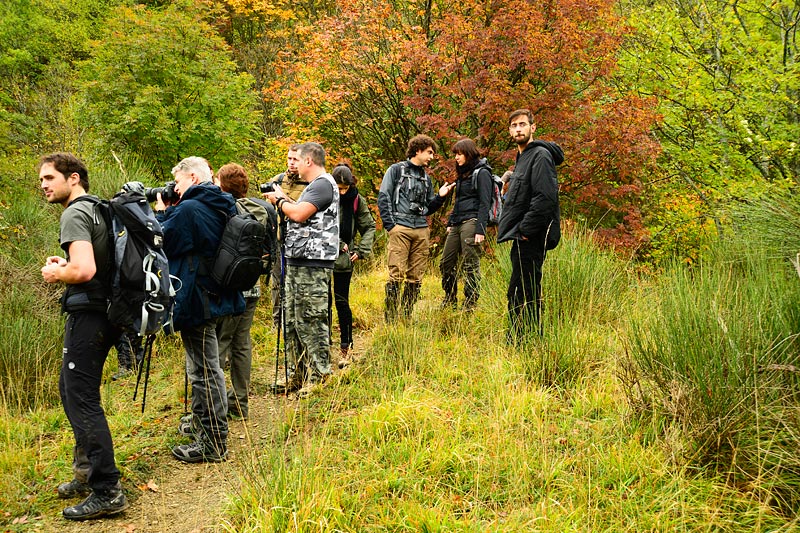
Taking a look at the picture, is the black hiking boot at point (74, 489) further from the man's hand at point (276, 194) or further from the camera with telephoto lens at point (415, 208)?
the camera with telephoto lens at point (415, 208)

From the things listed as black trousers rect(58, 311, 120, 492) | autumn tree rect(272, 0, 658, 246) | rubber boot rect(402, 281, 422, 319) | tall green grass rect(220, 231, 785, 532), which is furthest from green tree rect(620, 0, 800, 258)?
black trousers rect(58, 311, 120, 492)

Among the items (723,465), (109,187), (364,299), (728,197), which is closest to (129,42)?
(109,187)

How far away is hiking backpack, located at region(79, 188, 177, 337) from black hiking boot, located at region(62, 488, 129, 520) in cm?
96

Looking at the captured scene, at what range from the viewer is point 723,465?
9.91 ft

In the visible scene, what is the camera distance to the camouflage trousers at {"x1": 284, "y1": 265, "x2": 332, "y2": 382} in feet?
15.7

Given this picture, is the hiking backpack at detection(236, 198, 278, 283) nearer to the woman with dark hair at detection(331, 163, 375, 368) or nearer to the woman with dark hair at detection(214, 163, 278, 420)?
the woman with dark hair at detection(214, 163, 278, 420)

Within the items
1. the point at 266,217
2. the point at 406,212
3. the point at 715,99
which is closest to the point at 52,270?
the point at 266,217

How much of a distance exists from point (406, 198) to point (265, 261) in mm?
2006

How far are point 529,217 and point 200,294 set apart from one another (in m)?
2.64

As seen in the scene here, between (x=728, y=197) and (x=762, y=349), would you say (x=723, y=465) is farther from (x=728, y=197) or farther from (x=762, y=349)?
(x=728, y=197)

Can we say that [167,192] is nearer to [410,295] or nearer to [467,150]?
[410,295]

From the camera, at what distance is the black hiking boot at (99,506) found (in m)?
3.27

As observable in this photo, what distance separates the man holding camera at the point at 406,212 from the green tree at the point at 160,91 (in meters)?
5.40

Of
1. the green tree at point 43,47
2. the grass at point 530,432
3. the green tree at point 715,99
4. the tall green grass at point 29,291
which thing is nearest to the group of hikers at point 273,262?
the grass at point 530,432
